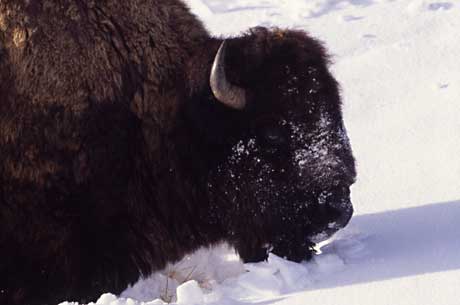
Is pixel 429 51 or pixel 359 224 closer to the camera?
pixel 359 224

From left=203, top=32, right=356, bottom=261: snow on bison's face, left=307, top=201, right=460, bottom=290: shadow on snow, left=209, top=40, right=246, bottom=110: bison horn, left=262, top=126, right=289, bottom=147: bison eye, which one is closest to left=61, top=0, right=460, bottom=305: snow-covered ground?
left=307, top=201, right=460, bottom=290: shadow on snow

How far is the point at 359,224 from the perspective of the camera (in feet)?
14.8

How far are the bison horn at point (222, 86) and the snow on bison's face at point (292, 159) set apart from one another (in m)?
0.07

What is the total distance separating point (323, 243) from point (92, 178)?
1.00m

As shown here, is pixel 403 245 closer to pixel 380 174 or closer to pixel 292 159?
pixel 292 159

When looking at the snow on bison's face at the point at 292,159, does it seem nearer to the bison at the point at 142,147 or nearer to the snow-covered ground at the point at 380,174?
the bison at the point at 142,147

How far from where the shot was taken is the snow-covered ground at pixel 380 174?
3686 mm

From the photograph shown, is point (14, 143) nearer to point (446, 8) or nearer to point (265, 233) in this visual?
point (265, 233)

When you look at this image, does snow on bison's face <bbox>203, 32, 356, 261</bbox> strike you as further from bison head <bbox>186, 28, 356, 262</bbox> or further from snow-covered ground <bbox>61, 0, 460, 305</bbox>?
snow-covered ground <bbox>61, 0, 460, 305</bbox>

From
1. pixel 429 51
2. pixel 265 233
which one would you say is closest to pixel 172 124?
pixel 265 233

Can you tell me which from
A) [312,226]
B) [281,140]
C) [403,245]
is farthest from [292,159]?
[403,245]

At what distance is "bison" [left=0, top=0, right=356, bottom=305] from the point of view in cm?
423

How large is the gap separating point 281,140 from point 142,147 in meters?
0.58

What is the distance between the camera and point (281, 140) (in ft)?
13.9
